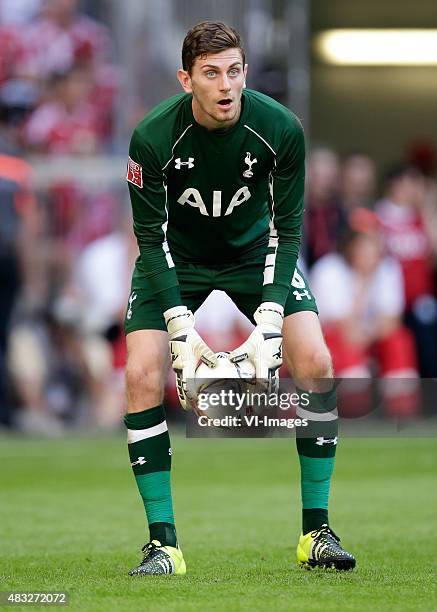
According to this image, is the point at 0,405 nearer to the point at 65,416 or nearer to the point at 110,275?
the point at 65,416

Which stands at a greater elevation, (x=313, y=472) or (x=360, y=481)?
(x=313, y=472)

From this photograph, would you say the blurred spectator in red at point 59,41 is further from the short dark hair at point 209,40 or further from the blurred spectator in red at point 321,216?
the short dark hair at point 209,40

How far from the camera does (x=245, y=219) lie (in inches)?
269

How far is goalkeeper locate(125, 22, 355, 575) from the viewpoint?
6301 millimetres

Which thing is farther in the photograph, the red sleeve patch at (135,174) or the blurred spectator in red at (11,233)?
the blurred spectator in red at (11,233)

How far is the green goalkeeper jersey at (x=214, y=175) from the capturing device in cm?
647

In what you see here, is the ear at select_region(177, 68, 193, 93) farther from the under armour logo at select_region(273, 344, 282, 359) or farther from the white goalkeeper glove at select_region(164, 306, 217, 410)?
the under armour logo at select_region(273, 344, 282, 359)

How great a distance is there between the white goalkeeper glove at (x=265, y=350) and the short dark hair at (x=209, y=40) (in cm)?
110

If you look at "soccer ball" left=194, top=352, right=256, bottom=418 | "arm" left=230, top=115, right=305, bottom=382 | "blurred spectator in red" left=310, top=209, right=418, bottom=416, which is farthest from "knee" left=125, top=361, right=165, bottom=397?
"blurred spectator in red" left=310, top=209, right=418, bottom=416

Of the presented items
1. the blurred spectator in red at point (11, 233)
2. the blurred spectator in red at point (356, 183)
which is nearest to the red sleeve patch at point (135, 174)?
the blurred spectator in red at point (11, 233)

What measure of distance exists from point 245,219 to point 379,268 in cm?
864

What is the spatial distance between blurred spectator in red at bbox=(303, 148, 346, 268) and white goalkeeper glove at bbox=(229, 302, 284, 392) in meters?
9.00

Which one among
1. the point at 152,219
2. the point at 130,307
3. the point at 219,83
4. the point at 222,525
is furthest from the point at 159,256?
the point at 222,525

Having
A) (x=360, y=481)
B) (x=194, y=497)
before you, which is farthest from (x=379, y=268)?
(x=194, y=497)
